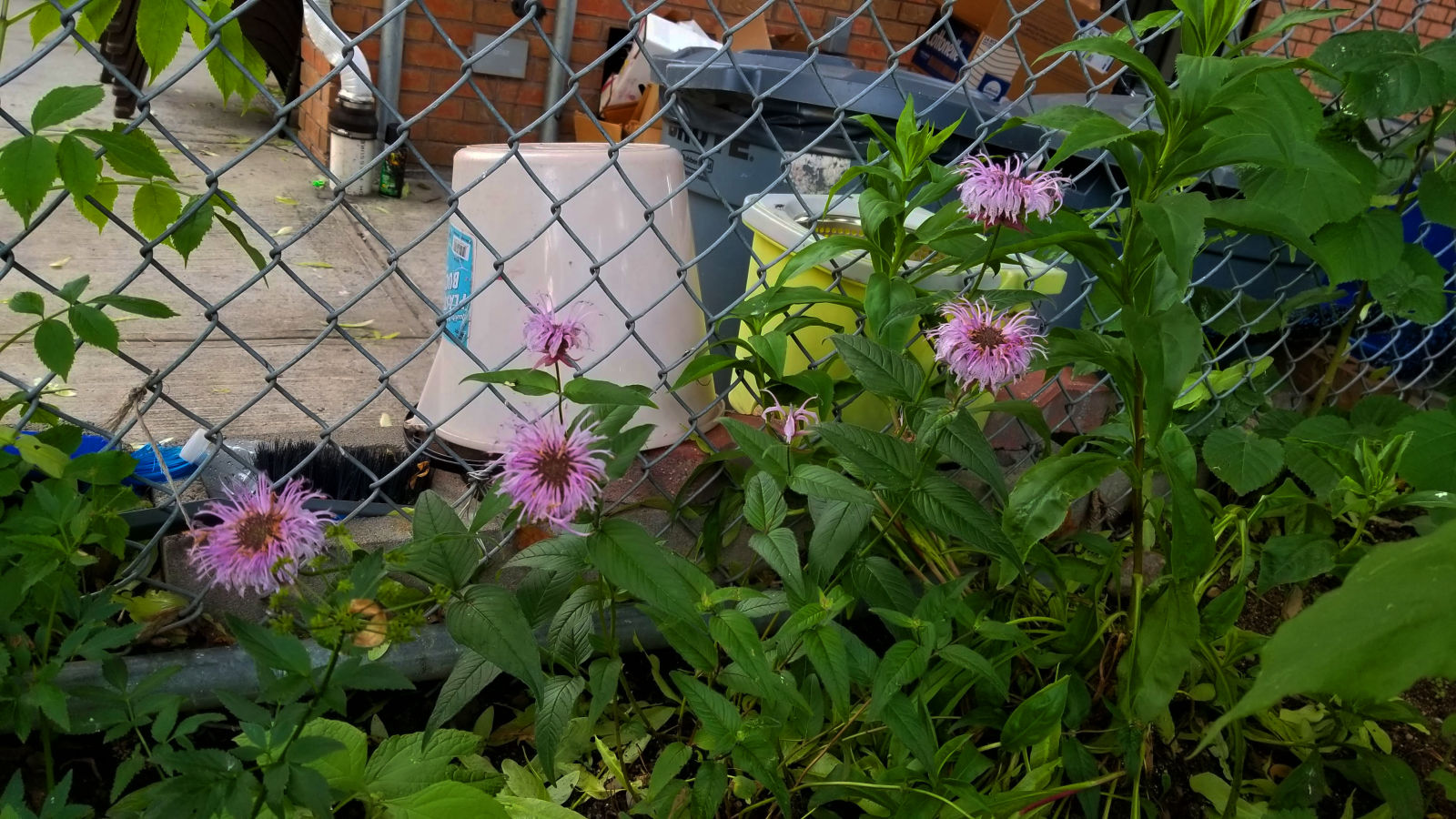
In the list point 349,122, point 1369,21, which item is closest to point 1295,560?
point 349,122

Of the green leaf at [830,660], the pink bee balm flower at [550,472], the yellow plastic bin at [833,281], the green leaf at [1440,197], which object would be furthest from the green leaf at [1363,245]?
the pink bee balm flower at [550,472]

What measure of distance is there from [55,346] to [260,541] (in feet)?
1.25

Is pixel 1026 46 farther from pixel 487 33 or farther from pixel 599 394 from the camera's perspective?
pixel 599 394

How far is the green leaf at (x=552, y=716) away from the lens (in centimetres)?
108

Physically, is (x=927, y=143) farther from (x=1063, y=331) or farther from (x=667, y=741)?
(x=667, y=741)

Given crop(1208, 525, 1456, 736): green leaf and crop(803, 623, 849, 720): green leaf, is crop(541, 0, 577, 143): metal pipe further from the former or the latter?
crop(1208, 525, 1456, 736): green leaf

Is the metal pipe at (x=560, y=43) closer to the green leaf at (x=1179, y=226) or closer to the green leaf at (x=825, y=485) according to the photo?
the green leaf at (x=825, y=485)

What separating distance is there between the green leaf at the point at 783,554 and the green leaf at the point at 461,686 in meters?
0.31

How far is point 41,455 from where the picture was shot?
104cm

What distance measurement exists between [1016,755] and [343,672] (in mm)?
830

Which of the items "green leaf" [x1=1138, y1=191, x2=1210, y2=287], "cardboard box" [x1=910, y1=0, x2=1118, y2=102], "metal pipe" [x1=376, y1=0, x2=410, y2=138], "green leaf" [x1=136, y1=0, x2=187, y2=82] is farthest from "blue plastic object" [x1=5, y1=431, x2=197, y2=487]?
"metal pipe" [x1=376, y1=0, x2=410, y2=138]

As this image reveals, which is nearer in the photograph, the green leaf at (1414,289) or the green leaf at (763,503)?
the green leaf at (763,503)

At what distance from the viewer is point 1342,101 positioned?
1.63 meters

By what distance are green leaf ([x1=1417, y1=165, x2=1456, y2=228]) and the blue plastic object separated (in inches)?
77.9
